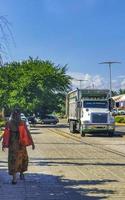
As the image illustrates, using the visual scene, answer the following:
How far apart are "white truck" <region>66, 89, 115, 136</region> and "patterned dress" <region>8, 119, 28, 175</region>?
2678 cm

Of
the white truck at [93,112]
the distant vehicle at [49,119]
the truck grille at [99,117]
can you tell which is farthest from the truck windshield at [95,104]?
the distant vehicle at [49,119]

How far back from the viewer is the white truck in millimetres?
41531

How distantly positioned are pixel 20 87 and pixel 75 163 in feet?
172

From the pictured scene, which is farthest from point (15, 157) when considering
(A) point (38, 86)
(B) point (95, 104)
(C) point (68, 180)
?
(A) point (38, 86)

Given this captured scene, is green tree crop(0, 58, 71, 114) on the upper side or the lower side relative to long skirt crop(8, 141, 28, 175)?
upper

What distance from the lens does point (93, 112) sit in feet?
137

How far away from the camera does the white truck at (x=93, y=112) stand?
136 ft

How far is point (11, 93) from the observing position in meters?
71.6

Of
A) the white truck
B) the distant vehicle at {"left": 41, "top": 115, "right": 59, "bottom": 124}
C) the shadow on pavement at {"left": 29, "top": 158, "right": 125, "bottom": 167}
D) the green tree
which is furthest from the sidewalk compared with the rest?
the distant vehicle at {"left": 41, "top": 115, "right": 59, "bottom": 124}

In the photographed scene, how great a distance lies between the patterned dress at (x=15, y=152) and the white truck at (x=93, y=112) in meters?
26.8

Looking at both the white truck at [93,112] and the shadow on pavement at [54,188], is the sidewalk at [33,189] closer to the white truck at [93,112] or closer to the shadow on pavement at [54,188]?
the shadow on pavement at [54,188]

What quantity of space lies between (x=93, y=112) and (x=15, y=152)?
27470 millimetres

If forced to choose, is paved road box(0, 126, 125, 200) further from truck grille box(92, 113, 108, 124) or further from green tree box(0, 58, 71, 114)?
green tree box(0, 58, 71, 114)

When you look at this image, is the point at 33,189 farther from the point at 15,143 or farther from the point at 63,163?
the point at 63,163
